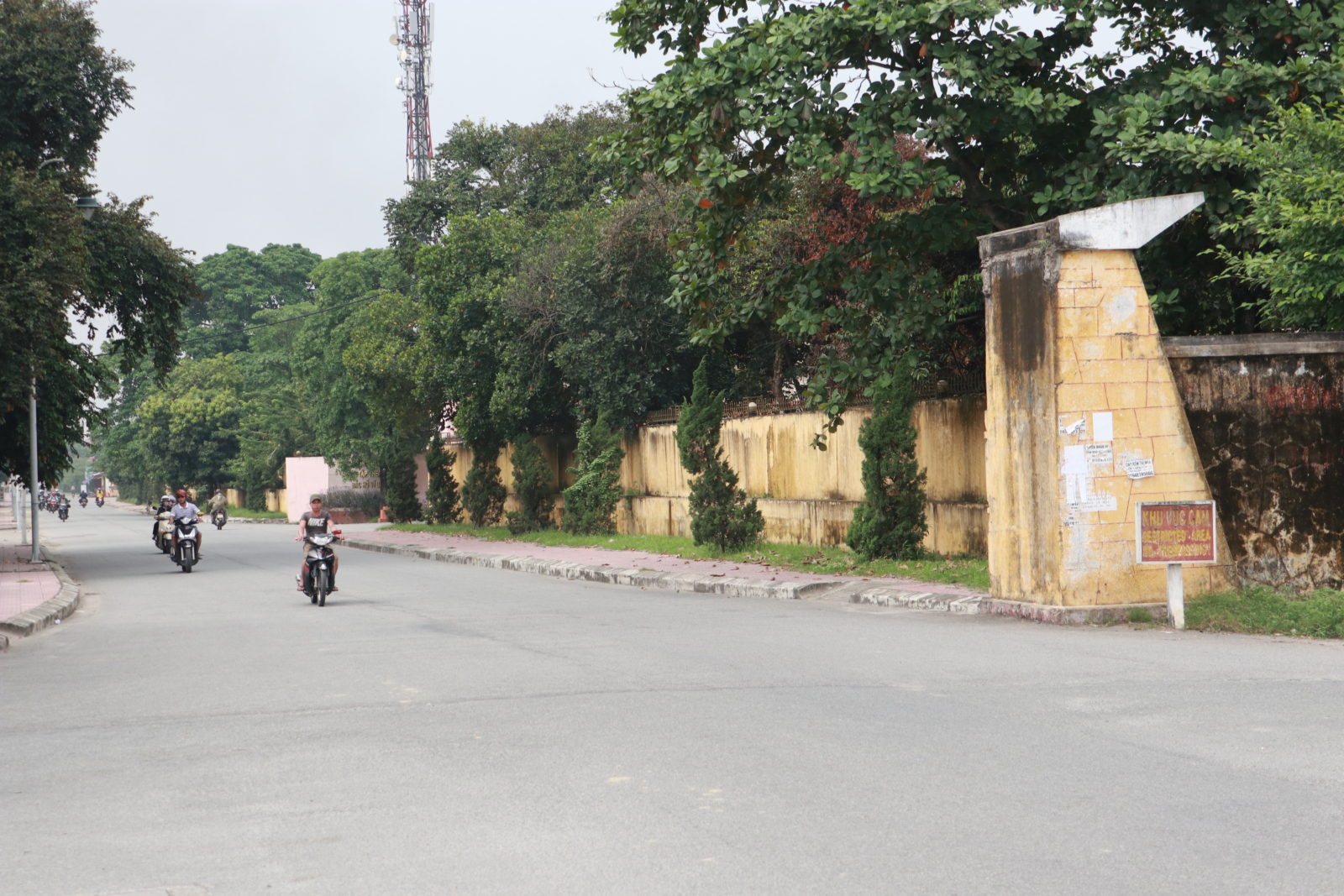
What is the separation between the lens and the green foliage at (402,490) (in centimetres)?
4313

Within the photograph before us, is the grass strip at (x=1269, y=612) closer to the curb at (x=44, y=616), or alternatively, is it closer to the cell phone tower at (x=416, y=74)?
the curb at (x=44, y=616)

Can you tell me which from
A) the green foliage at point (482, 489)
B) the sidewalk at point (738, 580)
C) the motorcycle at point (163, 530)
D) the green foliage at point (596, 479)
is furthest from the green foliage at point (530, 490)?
the motorcycle at point (163, 530)

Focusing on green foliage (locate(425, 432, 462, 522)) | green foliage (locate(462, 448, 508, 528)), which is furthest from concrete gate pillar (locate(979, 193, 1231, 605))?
green foliage (locate(425, 432, 462, 522))

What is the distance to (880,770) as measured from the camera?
6.24 m

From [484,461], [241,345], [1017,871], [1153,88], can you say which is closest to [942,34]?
[1153,88]

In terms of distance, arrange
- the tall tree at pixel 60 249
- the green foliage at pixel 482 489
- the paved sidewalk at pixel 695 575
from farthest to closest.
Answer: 1. the green foliage at pixel 482 489
2. the tall tree at pixel 60 249
3. the paved sidewalk at pixel 695 575

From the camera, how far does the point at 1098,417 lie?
496 inches

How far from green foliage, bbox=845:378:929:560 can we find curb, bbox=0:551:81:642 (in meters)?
10.6

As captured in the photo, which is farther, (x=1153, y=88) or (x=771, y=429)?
(x=771, y=429)

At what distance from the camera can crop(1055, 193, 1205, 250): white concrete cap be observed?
1250 centimetres

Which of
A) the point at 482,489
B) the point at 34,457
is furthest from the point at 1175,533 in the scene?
the point at 482,489

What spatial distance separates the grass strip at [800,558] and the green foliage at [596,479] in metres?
0.56

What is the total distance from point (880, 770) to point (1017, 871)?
160 centimetres

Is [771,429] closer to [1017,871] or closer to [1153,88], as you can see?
[1153,88]
